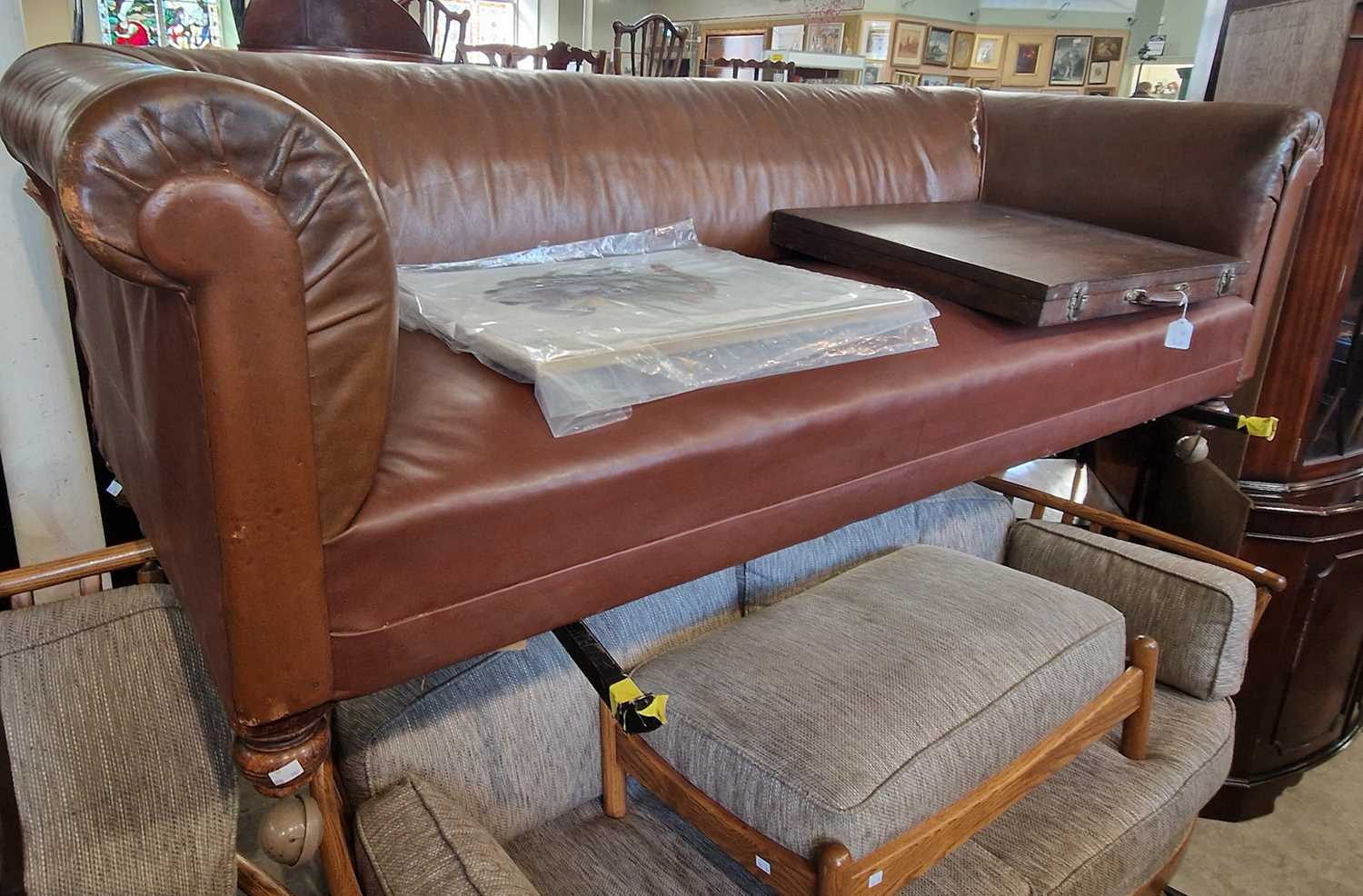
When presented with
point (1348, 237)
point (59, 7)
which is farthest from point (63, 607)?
point (1348, 237)

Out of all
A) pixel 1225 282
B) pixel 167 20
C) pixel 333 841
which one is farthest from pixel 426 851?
pixel 167 20

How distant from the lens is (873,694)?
3.16ft

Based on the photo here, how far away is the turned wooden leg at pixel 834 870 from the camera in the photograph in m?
0.81

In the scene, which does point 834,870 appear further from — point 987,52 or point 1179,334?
point 987,52

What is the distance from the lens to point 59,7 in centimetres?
180

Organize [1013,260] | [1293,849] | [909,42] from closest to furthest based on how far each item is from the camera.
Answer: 1. [1013,260]
2. [1293,849]
3. [909,42]

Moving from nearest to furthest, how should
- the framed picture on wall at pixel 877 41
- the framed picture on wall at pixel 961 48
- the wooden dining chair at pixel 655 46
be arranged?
the wooden dining chair at pixel 655 46 → the framed picture on wall at pixel 877 41 → the framed picture on wall at pixel 961 48

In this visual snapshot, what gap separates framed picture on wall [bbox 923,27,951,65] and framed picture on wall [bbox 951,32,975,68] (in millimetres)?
56

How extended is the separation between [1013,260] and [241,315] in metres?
0.88

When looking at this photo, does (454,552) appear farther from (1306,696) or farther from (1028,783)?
(1306,696)

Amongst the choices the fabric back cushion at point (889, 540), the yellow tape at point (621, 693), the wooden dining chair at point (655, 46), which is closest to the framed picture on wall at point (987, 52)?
the wooden dining chair at point (655, 46)

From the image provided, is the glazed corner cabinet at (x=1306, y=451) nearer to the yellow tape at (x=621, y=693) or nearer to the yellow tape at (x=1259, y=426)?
the yellow tape at (x=1259, y=426)

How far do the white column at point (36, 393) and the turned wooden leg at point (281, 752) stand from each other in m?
0.89

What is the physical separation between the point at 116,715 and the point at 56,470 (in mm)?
592
